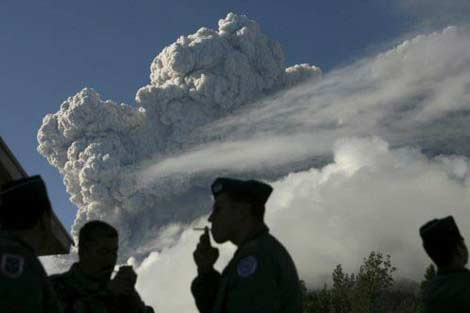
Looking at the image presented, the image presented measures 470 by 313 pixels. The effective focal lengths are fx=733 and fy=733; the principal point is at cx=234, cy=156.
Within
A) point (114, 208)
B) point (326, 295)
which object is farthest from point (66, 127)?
point (326, 295)

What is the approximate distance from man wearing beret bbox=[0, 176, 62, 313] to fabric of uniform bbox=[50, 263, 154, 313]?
2.06ft

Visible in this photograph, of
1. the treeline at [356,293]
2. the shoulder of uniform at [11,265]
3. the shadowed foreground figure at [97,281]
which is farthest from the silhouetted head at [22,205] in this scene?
the treeline at [356,293]

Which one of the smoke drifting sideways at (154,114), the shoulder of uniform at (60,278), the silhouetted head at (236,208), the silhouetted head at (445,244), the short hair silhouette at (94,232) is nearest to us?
the silhouetted head at (236,208)

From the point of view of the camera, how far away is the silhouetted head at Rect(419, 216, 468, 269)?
3.73 meters

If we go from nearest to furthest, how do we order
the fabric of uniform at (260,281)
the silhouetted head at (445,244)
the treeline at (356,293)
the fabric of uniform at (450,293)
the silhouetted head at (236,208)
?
the fabric of uniform at (260,281), the silhouetted head at (236,208), the fabric of uniform at (450,293), the silhouetted head at (445,244), the treeline at (356,293)

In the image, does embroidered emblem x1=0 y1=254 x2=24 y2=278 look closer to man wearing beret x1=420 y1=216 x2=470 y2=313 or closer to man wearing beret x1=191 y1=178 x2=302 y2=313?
man wearing beret x1=191 y1=178 x2=302 y2=313

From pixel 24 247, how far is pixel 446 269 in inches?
81.7

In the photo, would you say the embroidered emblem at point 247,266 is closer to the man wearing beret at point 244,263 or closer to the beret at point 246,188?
the man wearing beret at point 244,263

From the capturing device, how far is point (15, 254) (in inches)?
114

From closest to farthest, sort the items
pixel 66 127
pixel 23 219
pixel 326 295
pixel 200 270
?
pixel 23 219 → pixel 200 270 → pixel 326 295 → pixel 66 127

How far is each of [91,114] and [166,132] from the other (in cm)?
2473

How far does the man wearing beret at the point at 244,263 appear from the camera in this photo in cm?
307

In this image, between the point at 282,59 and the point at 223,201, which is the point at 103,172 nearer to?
the point at 282,59

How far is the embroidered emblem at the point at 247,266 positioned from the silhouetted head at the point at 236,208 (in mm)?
272
